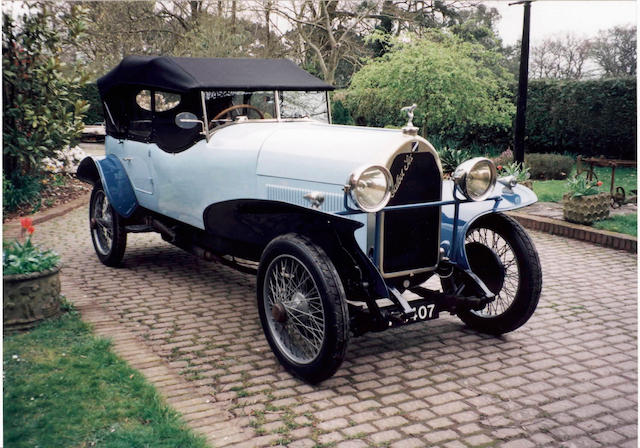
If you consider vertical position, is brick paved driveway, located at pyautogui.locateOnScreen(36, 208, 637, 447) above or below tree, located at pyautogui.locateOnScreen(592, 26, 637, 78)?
below

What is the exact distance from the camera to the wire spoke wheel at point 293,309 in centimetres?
376

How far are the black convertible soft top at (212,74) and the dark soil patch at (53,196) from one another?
3756mm

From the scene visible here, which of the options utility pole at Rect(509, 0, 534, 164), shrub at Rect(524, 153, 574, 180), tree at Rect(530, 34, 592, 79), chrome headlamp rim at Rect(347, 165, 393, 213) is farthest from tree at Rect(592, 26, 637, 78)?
chrome headlamp rim at Rect(347, 165, 393, 213)

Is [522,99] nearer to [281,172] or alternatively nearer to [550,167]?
[550,167]

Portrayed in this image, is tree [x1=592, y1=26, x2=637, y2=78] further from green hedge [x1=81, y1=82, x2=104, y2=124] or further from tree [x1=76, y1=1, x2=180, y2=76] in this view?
green hedge [x1=81, y1=82, x2=104, y2=124]

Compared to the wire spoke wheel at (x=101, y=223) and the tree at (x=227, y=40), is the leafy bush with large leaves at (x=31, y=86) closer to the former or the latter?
the wire spoke wheel at (x=101, y=223)

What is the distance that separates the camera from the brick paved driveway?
3154 mm

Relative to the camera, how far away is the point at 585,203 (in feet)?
25.2

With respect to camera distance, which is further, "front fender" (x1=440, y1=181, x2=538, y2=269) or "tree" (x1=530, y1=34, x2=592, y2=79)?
"tree" (x1=530, y1=34, x2=592, y2=79)

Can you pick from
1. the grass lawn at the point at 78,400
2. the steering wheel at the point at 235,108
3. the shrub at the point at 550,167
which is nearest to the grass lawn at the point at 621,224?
the shrub at the point at 550,167

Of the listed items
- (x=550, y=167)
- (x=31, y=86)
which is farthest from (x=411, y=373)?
(x=550, y=167)

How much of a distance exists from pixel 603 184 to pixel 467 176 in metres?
8.76

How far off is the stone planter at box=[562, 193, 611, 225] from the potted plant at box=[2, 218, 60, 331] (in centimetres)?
624

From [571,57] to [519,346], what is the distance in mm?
24381
